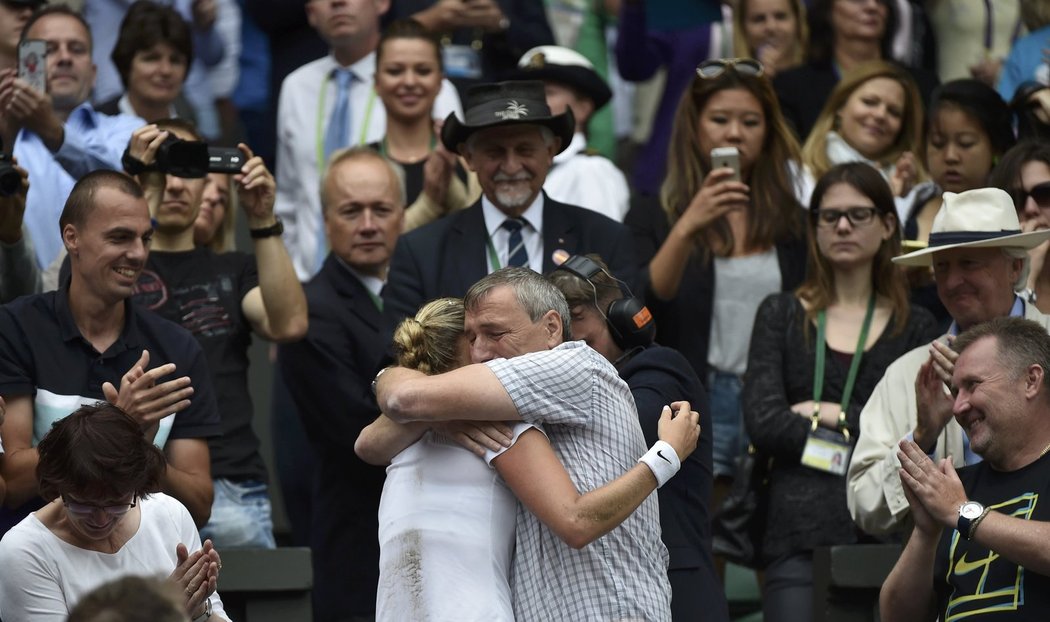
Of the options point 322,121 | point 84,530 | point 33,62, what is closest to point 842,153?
point 322,121

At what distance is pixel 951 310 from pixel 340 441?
7.90 ft

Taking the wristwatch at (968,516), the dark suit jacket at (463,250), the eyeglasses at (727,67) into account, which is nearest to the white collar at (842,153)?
the eyeglasses at (727,67)

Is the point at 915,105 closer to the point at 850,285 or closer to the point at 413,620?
the point at 850,285

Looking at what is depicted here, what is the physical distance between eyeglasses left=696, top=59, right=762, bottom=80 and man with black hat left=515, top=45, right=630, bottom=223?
0.65m

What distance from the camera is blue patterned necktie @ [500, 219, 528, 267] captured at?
7.20 meters

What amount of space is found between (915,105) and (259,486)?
3646mm

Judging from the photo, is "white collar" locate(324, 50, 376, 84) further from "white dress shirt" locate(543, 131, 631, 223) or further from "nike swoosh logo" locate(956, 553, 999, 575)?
"nike swoosh logo" locate(956, 553, 999, 575)

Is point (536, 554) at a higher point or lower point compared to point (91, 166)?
lower

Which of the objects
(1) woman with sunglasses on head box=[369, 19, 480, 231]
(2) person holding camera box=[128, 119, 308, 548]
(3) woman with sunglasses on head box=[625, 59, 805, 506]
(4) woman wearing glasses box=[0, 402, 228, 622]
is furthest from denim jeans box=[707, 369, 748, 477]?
(4) woman wearing glasses box=[0, 402, 228, 622]

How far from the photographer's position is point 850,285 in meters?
7.57

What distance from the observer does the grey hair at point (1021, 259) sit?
21.9ft

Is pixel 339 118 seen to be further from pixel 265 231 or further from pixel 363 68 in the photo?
pixel 265 231

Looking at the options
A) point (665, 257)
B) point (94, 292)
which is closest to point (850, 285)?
point (665, 257)

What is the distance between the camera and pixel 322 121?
30.5 ft
